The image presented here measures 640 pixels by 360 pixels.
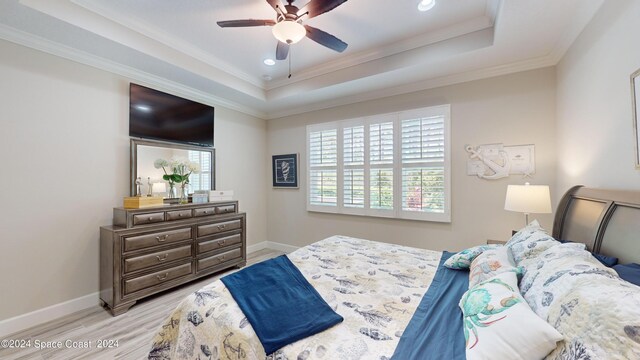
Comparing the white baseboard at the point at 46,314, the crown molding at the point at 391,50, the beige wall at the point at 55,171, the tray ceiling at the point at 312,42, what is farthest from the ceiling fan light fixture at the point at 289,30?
the white baseboard at the point at 46,314

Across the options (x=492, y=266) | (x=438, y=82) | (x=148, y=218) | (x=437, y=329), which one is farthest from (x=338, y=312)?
(x=438, y=82)

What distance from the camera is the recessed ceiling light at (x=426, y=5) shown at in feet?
7.14

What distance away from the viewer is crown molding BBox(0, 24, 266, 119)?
86.7 inches

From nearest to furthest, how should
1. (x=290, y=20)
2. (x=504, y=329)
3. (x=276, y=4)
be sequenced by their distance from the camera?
(x=504, y=329)
(x=276, y=4)
(x=290, y=20)

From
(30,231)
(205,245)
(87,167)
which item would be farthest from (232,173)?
(30,231)

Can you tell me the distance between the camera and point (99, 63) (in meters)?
2.68

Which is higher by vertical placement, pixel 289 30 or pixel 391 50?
pixel 391 50

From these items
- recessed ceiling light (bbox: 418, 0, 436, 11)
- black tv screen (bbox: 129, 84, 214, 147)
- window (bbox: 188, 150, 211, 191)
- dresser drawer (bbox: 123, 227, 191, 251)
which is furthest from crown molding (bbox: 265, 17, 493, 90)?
dresser drawer (bbox: 123, 227, 191, 251)

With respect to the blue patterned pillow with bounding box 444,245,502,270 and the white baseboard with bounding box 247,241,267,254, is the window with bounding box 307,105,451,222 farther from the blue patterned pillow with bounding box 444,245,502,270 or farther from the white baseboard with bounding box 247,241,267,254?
the blue patterned pillow with bounding box 444,245,502,270

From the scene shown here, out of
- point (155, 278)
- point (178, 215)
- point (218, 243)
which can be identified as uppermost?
point (178, 215)

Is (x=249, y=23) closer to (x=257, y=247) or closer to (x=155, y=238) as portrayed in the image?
(x=155, y=238)

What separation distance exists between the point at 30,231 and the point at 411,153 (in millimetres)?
4231

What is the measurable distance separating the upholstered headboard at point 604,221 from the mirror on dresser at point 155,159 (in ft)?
13.3

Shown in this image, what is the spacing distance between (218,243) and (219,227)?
0.72ft
